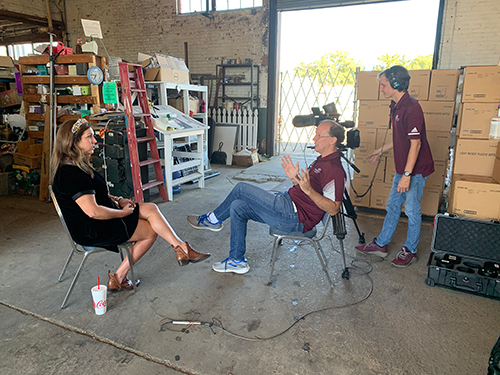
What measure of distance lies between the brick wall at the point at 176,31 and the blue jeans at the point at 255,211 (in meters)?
5.55

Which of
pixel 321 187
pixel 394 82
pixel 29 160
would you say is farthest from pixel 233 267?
pixel 29 160

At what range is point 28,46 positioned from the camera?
10.0m

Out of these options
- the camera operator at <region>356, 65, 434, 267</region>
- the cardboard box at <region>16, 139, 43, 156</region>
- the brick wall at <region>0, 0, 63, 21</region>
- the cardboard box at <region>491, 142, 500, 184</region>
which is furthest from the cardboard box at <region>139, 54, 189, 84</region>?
the brick wall at <region>0, 0, 63, 21</region>

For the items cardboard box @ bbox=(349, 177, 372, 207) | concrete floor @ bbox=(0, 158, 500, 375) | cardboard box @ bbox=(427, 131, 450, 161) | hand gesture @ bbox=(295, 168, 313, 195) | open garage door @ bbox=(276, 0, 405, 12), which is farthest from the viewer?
open garage door @ bbox=(276, 0, 405, 12)

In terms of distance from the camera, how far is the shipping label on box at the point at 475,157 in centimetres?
307

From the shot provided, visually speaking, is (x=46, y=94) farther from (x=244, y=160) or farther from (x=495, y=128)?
(x=495, y=128)

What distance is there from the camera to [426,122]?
140 inches

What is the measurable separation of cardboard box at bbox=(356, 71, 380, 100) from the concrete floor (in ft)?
5.69

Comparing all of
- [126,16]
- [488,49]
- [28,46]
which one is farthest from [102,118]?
[28,46]

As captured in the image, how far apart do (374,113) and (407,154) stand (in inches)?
52.1

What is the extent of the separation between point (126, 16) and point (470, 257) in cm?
888

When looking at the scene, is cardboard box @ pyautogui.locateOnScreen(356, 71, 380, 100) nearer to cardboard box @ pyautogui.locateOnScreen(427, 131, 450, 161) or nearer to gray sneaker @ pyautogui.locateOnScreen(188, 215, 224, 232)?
cardboard box @ pyautogui.locateOnScreen(427, 131, 450, 161)

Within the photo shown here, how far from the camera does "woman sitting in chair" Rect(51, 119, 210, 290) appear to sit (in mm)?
1936

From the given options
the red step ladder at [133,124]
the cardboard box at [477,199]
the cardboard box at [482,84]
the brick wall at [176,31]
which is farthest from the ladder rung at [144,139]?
the brick wall at [176,31]
